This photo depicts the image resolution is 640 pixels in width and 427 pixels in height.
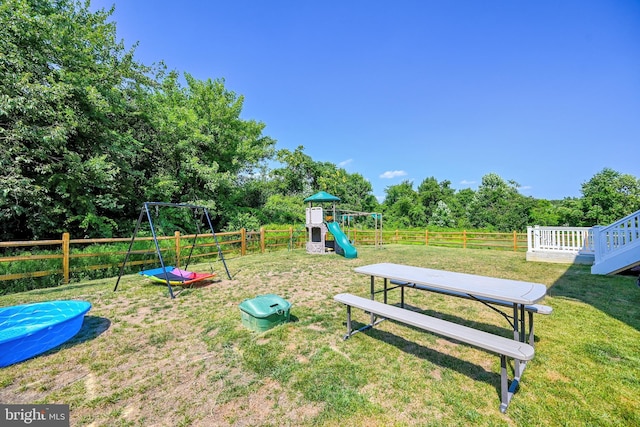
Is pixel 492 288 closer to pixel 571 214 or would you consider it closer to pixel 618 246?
pixel 618 246

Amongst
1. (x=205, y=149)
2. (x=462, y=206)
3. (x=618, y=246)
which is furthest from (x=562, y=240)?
(x=462, y=206)

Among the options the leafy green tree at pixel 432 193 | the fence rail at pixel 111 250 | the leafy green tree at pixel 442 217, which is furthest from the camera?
the leafy green tree at pixel 432 193

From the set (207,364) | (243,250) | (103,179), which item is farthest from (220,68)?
(207,364)

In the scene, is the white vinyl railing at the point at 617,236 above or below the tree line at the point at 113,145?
below

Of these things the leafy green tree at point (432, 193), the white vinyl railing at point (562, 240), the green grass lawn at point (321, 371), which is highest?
the leafy green tree at point (432, 193)

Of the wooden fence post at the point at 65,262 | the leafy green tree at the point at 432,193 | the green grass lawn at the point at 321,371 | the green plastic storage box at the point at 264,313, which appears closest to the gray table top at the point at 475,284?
the green grass lawn at the point at 321,371

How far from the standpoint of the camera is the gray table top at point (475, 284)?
2.24 meters

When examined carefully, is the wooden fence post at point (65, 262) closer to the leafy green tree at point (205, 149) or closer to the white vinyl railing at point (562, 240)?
the leafy green tree at point (205, 149)

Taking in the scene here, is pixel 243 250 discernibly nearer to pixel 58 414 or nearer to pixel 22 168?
pixel 22 168

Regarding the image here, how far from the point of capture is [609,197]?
16531 millimetres

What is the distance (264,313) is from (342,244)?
283 inches

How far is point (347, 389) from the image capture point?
2.20 metres

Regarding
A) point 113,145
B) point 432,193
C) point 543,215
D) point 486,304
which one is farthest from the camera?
point 432,193

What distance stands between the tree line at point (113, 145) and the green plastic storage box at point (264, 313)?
310 inches
